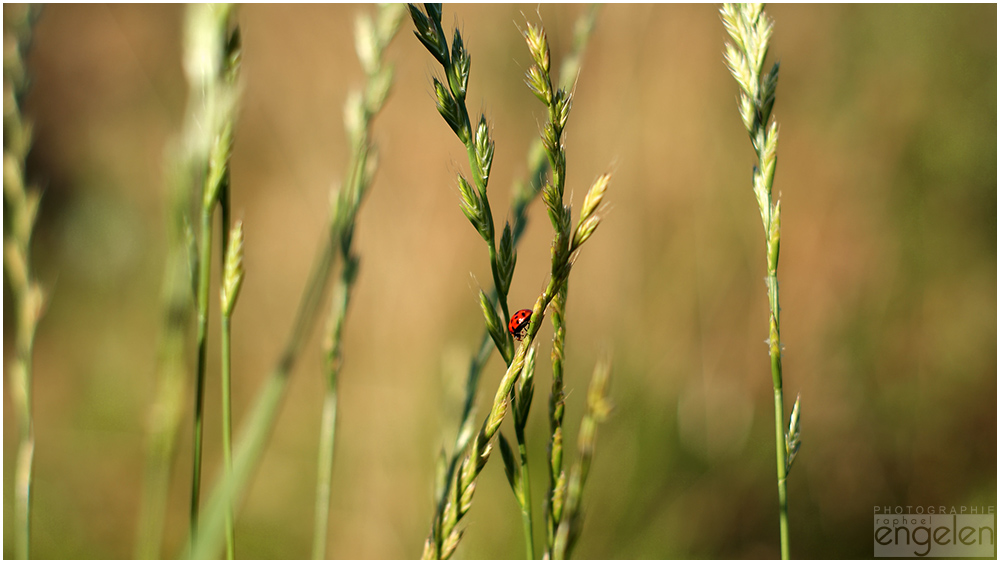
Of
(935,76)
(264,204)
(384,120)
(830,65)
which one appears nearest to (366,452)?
(264,204)

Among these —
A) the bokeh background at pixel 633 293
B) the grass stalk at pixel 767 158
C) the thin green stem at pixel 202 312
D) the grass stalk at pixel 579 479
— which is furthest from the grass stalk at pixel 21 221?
the bokeh background at pixel 633 293

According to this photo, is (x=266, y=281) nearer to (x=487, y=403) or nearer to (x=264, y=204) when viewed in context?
(x=264, y=204)

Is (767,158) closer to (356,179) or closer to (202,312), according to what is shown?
(356,179)

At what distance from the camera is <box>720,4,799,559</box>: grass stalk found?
61 centimetres

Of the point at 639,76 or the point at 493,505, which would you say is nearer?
the point at 493,505

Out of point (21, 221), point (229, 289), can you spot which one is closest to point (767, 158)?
point (229, 289)

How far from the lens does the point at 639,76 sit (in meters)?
2.61

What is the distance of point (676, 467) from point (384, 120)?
2358 millimetres

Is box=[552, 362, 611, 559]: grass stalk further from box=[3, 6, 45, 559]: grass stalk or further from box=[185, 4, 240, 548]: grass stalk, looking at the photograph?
box=[3, 6, 45, 559]: grass stalk

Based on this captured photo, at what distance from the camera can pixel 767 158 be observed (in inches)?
25.2

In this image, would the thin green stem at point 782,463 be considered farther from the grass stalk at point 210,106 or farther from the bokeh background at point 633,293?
the bokeh background at point 633,293

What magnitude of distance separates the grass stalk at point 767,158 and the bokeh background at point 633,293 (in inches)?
49.8

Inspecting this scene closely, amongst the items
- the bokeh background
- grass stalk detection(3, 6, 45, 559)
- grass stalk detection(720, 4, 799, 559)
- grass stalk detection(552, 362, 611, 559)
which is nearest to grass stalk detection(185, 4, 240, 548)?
grass stalk detection(3, 6, 45, 559)

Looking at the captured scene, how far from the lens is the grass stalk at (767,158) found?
0.61 m
